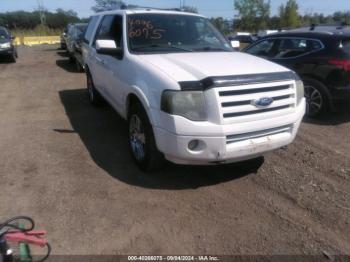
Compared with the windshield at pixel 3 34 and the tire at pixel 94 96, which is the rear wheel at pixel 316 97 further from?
the windshield at pixel 3 34

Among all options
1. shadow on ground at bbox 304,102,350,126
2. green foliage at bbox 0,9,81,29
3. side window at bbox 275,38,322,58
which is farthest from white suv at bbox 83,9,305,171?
green foliage at bbox 0,9,81,29

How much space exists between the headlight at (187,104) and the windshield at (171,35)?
1.36 m

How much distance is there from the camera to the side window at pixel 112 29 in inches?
210

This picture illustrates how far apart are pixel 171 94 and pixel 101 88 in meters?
3.01

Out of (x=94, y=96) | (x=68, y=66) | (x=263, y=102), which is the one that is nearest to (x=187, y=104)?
(x=263, y=102)

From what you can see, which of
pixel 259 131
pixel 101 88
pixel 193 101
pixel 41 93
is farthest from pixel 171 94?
pixel 41 93

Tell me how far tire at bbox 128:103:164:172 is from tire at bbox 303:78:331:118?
3.69 m

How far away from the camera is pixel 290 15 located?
66875mm

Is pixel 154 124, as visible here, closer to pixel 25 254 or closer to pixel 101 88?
pixel 25 254

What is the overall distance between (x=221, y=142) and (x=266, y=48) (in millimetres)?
4794

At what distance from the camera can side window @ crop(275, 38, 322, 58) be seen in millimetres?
6812

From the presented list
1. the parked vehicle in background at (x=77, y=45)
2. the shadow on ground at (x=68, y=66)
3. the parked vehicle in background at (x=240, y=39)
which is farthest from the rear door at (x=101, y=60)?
the shadow on ground at (x=68, y=66)

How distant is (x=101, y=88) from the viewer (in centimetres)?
649

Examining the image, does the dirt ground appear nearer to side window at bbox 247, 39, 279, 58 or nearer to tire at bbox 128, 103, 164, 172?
tire at bbox 128, 103, 164, 172
